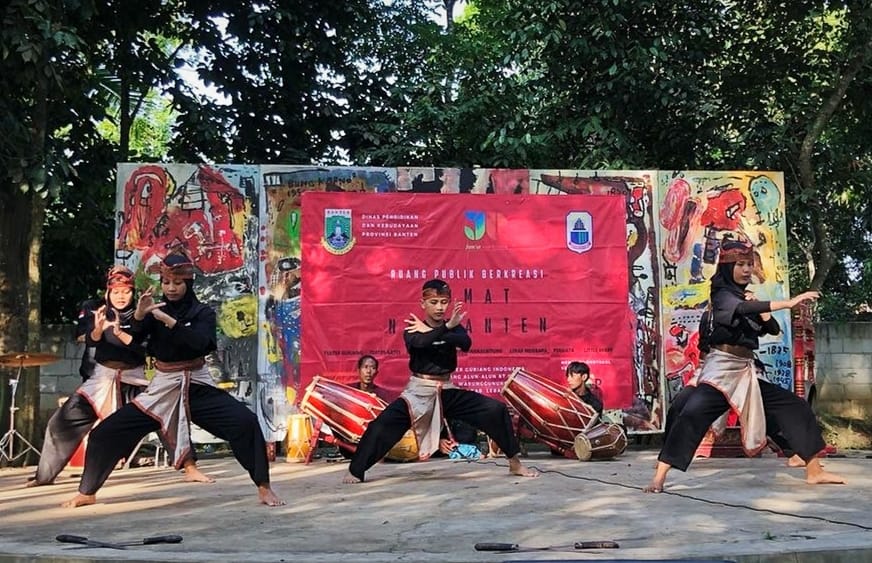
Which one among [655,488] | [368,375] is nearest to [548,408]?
[368,375]

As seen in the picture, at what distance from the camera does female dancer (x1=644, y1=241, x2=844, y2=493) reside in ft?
20.0

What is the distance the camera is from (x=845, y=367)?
1059cm

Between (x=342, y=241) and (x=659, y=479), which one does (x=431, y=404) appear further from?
(x=342, y=241)

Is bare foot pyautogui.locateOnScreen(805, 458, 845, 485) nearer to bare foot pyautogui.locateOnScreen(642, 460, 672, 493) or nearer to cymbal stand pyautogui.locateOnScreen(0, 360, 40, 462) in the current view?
bare foot pyautogui.locateOnScreen(642, 460, 672, 493)

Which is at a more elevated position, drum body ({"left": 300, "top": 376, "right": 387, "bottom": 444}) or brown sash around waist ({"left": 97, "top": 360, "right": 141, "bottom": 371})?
brown sash around waist ({"left": 97, "top": 360, "right": 141, "bottom": 371})

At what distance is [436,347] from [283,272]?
2568mm

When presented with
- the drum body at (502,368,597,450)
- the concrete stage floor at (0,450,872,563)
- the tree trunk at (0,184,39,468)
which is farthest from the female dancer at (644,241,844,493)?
the tree trunk at (0,184,39,468)

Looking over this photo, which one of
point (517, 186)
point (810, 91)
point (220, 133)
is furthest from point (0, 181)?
point (810, 91)

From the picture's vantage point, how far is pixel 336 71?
38.4 feet

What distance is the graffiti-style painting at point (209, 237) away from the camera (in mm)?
8578

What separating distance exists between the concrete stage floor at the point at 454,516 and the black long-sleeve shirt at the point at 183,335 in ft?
3.41

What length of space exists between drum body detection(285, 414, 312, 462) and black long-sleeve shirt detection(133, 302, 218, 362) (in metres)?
2.66

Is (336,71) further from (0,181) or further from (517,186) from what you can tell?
(0,181)

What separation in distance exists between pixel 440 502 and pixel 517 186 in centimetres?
432
